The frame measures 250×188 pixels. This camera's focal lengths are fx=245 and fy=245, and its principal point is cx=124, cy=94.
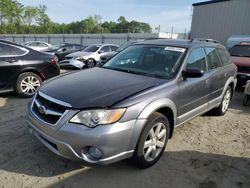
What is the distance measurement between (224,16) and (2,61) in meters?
15.8

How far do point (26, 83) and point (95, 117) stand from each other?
403 cm

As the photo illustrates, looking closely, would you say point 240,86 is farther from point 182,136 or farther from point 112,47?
point 112,47

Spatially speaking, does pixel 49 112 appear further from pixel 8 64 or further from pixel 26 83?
pixel 26 83

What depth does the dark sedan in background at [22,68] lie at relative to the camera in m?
5.71

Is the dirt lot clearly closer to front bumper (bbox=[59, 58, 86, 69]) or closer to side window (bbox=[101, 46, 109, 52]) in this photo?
front bumper (bbox=[59, 58, 86, 69])

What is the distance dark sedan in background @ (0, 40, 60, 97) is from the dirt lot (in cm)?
155

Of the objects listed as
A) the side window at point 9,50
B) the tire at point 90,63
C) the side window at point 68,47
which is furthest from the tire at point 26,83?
the side window at point 68,47

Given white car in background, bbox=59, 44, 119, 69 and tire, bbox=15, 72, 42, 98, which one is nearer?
tire, bbox=15, 72, 42, 98

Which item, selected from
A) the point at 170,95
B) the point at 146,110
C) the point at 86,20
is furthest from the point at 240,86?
the point at 86,20

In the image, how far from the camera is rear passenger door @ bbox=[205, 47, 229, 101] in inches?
181

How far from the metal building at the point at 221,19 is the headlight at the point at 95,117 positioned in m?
16.0

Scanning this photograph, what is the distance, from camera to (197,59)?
166 inches

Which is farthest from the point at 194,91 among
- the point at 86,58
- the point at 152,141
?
the point at 86,58

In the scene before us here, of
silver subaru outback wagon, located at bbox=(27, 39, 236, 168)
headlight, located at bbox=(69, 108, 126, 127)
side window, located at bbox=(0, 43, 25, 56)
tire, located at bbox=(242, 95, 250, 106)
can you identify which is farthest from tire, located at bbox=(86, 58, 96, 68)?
headlight, located at bbox=(69, 108, 126, 127)
